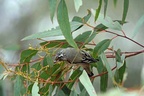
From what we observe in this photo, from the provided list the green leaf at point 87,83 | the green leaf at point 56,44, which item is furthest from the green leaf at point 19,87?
the green leaf at point 87,83

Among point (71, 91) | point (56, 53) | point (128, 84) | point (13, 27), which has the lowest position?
point (128, 84)

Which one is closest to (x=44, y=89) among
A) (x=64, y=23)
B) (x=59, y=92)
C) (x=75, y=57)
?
(x=59, y=92)

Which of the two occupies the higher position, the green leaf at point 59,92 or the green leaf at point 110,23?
the green leaf at point 110,23

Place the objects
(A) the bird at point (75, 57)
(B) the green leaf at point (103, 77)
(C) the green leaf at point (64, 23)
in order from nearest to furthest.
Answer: (C) the green leaf at point (64, 23) → (A) the bird at point (75, 57) → (B) the green leaf at point (103, 77)

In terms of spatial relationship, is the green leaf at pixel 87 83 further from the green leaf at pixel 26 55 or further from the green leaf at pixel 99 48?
the green leaf at pixel 26 55

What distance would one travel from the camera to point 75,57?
1.21 meters

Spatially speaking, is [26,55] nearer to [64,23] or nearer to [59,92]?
[59,92]

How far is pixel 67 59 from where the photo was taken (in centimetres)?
121

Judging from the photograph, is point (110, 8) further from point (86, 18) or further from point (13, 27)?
point (86, 18)

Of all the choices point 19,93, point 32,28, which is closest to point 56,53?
point 19,93

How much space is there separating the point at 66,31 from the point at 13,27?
311 centimetres

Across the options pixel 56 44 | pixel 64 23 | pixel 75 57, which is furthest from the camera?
pixel 56 44

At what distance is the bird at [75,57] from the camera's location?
1.21 meters

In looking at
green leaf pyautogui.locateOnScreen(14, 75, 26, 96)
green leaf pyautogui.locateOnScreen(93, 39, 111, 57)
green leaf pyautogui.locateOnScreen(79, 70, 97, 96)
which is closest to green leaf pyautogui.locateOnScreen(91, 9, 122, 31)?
green leaf pyautogui.locateOnScreen(93, 39, 111, 57)
